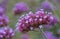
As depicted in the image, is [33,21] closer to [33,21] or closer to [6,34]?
[33,21]

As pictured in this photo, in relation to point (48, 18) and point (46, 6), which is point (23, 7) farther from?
point (48, 18)

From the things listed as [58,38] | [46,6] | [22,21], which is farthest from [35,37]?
[22,21]

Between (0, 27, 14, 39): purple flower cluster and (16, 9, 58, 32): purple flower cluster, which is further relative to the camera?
(0, 27, 14, 39): purple flower cluster

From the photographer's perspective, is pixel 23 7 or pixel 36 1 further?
pixel 36 1

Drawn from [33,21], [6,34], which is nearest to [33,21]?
[33,21]

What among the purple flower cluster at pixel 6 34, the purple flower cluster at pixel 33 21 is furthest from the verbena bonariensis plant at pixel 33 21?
the purple flower cluster at pixel 6 34

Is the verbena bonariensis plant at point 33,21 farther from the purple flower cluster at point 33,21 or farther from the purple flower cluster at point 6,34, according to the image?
the purple flower cluster at point 6,34

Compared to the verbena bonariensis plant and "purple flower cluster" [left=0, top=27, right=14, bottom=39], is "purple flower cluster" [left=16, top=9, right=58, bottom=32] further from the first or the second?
"purple flower cluster" [left=0, top=27, right=14, bottom=39]

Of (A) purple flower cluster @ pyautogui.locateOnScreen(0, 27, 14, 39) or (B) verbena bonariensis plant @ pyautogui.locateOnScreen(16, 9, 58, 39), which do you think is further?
(A) purple flower cluster @ pyautogui.locateOnScreen(0, 27, 14, 39)

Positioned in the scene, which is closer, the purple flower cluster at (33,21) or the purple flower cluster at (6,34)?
the purple flower cluster at (33,21)

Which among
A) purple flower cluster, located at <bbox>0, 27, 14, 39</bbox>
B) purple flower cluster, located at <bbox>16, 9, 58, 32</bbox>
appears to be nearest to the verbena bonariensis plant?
purple flower cluster, located at <bbox>16, 9, 58, 32</bbox>

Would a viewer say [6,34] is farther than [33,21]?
Yes
